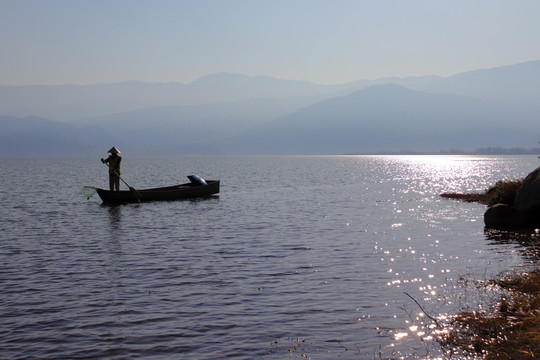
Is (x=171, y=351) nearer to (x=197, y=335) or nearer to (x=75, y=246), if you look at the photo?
(x=197, y=335)

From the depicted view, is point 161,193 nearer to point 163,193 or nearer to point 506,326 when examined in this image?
point 163,193

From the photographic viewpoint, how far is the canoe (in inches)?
1556

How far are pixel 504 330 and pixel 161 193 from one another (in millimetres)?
34960

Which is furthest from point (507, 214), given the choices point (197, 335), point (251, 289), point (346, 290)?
point (197, 335)

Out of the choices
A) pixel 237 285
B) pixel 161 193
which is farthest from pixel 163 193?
pixel 237 285

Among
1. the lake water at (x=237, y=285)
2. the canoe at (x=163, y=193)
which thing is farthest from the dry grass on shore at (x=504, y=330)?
the canoe at (x=163, y=193)

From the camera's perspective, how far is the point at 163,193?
4241cm

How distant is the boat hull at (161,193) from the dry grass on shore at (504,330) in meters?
32.1

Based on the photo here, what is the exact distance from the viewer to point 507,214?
1024 inches

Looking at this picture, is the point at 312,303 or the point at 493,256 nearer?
the point at 312,303

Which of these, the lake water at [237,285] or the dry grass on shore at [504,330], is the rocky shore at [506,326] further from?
the lake water at [237,285]

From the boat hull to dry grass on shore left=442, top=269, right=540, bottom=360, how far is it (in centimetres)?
3215

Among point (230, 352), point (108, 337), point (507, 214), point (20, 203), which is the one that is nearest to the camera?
point (230, 352)

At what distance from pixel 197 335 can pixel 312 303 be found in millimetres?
3342
